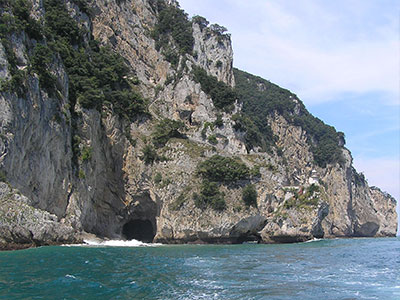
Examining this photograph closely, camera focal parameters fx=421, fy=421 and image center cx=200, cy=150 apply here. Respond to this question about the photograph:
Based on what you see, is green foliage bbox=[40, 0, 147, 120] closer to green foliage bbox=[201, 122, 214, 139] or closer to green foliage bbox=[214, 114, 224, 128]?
green foliage bbox=[201, 122, 214, 139]

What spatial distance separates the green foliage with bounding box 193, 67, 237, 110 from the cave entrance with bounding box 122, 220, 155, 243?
74.3 feet

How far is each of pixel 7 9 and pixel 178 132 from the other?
92.3ft

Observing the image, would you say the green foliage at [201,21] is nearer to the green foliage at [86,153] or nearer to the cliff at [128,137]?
the cliff at [128,137]

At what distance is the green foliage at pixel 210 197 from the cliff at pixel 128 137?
0.53 feet

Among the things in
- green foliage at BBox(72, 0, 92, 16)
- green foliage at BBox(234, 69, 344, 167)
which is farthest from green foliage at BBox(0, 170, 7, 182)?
green foliage at BBox(234, 69, 344, 167)

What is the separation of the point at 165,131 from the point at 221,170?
10225 millimetres

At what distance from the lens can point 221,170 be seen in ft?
179

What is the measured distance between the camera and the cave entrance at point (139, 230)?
61469mm

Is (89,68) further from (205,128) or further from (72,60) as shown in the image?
(205,128)

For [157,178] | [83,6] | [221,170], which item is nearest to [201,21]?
[83,6]

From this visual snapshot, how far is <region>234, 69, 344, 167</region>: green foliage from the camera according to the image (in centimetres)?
11219

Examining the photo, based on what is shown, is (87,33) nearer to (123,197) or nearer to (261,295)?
(123,197)

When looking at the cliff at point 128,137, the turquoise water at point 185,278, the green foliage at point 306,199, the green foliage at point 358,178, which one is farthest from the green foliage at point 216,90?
the green foliage at point 358,178

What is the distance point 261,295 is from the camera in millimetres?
17578
